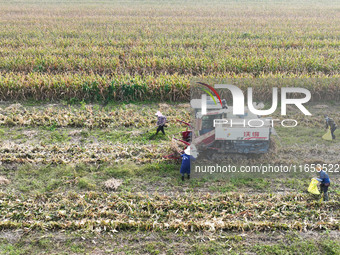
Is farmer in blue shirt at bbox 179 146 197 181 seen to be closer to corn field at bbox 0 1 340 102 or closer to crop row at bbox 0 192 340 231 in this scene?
crop row at bbox 0 192 340 231

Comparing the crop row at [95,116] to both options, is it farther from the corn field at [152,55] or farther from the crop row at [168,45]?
the crop row at [168,45]

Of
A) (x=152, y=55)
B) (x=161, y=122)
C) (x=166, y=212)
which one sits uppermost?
(x=152, y=55)

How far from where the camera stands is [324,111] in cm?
1105

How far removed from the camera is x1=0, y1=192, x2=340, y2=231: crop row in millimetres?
6609

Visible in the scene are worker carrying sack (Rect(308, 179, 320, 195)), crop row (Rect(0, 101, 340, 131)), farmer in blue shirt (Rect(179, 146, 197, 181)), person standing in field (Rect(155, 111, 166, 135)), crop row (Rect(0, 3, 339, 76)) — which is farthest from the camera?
crop row (Rect(0, 3, 339, 76))

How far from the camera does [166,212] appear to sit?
7.06 metres

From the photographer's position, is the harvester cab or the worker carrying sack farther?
the harvester cab

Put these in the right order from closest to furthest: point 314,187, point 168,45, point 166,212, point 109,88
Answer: point 166,212, point 314,187, point 109,88, point 168,45

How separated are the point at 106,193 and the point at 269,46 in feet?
52.4

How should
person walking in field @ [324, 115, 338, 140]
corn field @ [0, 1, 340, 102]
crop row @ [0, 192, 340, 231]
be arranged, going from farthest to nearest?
corn field @ [0, 1, 340, 102] < person walking in field @ [324, 115, 338, 140] < crop row @ [0, 192, 340, 231]

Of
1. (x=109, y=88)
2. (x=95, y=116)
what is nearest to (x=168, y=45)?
(x=109, y=88)

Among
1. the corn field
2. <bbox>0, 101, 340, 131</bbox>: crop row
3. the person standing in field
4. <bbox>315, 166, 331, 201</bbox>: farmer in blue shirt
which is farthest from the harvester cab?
the corn field

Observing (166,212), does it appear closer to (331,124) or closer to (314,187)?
(314,187)

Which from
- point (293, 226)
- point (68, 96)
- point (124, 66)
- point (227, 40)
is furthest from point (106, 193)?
point (227, 40)
